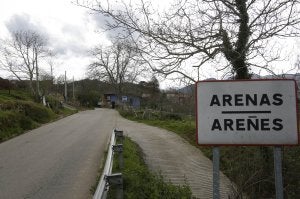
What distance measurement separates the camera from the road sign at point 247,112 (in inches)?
175

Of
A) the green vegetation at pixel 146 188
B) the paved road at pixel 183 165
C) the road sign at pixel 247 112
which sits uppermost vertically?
the road sign at pixel 247 112

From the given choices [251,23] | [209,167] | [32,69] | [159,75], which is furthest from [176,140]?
[32,69]

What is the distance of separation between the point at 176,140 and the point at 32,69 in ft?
132

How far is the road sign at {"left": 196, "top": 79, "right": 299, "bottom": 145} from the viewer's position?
444 centimetres

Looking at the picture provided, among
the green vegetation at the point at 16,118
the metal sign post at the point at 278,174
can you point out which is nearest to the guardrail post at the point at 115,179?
the metal sign post at the point at 278,174

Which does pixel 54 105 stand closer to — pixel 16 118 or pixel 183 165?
pixel 16 118

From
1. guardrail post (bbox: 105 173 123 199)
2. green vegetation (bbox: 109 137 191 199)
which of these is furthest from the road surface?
guardrail post (bbox: 105 173 123 199)

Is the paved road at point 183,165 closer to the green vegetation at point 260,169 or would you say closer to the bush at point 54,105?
the green vegetation at point 260,169

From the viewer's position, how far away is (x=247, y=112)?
176 inches

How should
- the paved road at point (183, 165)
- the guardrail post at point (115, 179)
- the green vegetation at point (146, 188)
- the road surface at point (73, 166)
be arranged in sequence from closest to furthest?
the guardrail post at point (115, 179) < the green vegetation at point (146, 188) < the road surface at point (73, 166) < the paved road at point (183, 165)

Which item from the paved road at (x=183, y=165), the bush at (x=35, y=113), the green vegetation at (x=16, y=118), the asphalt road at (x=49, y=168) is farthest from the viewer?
the bush at (x=35, y=113)

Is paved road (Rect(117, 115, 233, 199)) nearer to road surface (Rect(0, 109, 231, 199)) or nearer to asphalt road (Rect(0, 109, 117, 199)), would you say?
road surface (Rect(0, 109, 231, 199))

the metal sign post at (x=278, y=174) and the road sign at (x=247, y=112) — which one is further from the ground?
the road sign at (x=247, y=112)

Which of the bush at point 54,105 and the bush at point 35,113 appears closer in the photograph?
the bush at point 35,113
